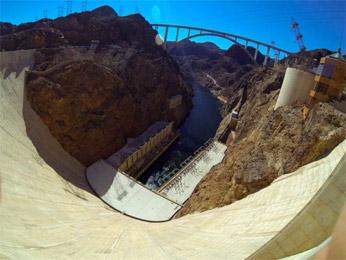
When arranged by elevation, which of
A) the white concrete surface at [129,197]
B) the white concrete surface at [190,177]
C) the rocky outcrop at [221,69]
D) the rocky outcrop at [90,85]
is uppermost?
the rocky outcrop at [221,69]

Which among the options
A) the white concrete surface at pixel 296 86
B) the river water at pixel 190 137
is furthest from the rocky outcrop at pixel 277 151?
the river water at pixel 190 137

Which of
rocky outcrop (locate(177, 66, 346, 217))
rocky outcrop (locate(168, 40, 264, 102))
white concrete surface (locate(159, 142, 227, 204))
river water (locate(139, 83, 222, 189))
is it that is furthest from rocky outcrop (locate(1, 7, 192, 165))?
rocky outcrop (locate(168, 40, 264, 102))

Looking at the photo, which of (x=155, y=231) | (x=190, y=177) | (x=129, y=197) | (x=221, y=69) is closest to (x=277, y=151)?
(x=155, y=231)

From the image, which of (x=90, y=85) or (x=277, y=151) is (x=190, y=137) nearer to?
(x=90, y=85)

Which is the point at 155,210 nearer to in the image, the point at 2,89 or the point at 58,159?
the point at 58,159

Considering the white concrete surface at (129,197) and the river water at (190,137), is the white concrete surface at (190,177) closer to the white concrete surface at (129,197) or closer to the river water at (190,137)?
the white concrete surface at (129,197)

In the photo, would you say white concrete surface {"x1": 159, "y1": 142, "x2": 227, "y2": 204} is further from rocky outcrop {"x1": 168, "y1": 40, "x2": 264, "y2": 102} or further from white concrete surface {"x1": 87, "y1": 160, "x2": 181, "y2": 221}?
rocky outcrop {"x1": 168, "y1": 40, "x2": 264, "y2": 102}
